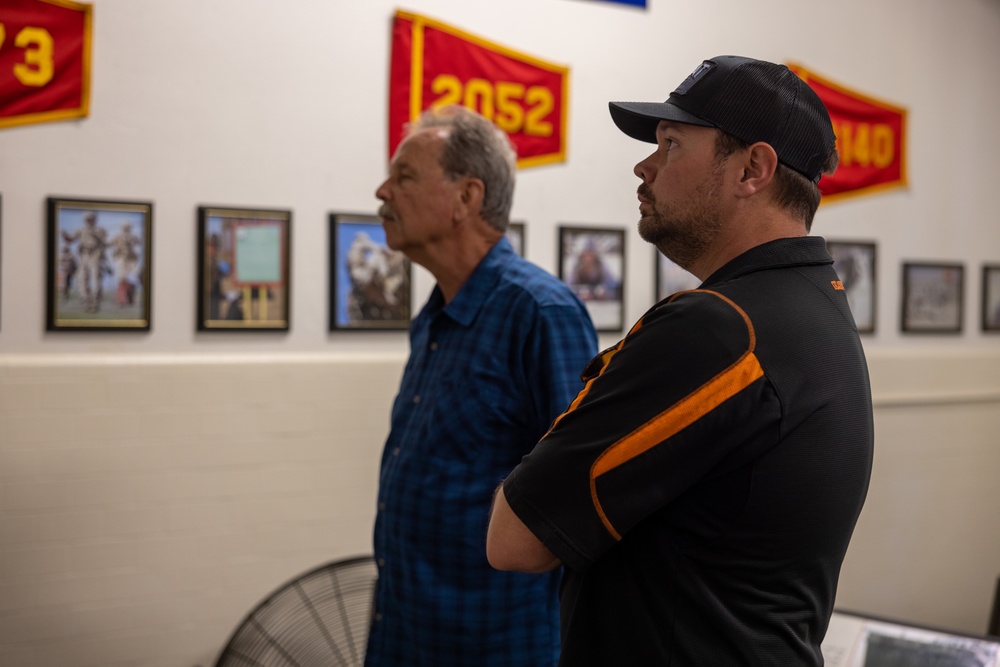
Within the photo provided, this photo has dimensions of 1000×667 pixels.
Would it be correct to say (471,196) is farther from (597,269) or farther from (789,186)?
(597,269)

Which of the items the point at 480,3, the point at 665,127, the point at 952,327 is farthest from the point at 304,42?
the point at 952,327

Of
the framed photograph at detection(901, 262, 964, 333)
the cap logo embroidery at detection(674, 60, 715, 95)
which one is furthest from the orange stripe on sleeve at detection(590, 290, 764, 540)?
the framed photograph at detection(901, 262, 964, 333)

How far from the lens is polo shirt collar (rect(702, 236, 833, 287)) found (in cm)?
125

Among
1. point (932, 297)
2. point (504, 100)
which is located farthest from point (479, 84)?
point (932, 297)

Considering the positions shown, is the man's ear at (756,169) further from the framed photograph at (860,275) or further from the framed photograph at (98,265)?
the framed photograph at (860,275)

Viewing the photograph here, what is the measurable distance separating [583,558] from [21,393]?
9.43 feet

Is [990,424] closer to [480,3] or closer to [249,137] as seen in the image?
[480,3]

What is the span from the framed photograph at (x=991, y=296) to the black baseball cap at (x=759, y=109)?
4865 millimetres

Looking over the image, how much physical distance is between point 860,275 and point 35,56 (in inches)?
163

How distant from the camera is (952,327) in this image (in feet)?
17.9

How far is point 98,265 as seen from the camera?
3.56 m

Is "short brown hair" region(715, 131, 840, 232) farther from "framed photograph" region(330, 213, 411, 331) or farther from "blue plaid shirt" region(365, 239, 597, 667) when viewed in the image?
"framed photograph" region(330, 213, 411, 331)

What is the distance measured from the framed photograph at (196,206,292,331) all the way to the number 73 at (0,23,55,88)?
713 millimetres

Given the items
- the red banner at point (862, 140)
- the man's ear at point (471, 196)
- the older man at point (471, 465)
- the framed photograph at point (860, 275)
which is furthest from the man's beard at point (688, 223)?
the framed photograph at point (860, 275)
